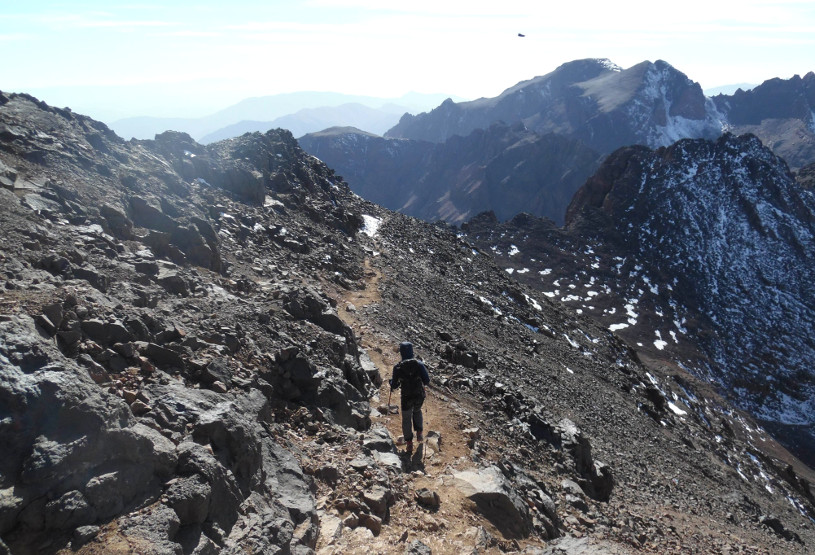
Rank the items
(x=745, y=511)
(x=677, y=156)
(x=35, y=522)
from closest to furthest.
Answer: (x=35, y=522), (x=745, y=511), (x=677, y=156)

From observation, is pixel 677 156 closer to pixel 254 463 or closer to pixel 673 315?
pixel 673 315

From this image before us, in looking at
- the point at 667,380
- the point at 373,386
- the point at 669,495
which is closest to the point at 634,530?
the point at 669,495

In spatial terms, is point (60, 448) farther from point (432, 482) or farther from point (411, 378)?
point (411, 378)

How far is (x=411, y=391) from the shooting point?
13016mm

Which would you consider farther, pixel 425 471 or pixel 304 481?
pixel 425 471

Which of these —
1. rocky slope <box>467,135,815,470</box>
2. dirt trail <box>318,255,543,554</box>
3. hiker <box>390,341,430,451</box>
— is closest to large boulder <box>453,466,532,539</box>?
dirt trail <box>318,255,543,554</box>

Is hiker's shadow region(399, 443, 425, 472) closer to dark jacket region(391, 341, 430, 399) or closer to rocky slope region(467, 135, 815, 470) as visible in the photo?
dark jacket region(391, 341, 430, 399)

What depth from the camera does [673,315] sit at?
279 ft

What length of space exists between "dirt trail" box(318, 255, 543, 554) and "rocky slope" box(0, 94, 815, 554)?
56mm

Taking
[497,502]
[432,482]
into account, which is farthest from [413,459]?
[497,502]

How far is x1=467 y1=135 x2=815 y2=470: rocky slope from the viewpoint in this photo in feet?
245

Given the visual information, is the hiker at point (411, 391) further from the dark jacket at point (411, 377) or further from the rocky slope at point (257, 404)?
the rocky slope at point (257, 404)

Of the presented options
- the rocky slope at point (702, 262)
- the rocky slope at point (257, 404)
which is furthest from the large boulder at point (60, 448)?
the rocky slope at point (702, 262)

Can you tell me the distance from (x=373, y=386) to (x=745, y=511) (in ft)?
64.7
